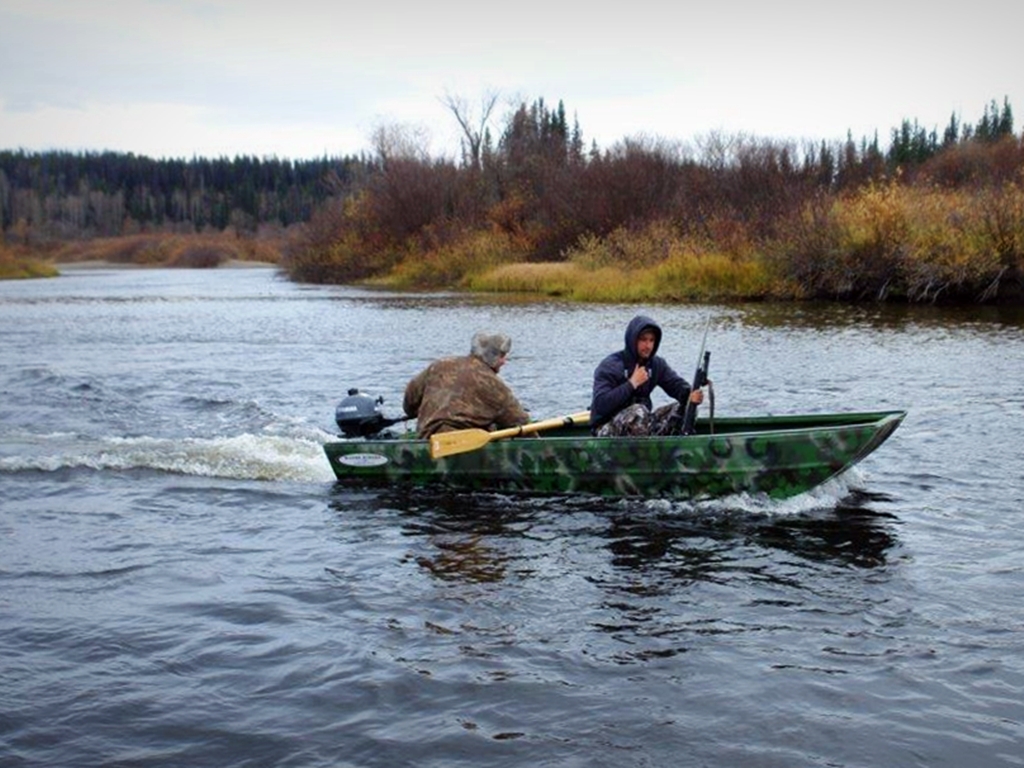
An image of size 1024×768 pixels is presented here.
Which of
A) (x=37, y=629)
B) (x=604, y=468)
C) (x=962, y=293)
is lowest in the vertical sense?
(x=37, y=629)

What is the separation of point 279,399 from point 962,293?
20397mm

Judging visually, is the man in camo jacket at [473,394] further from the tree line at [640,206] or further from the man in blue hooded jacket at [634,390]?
the tree line at [640,206]

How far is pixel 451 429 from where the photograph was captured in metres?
10.9

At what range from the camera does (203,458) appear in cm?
1241

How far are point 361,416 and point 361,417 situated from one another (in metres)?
0.01

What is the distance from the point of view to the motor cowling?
1176cm

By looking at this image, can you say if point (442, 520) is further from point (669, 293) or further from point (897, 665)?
point (669, 293)

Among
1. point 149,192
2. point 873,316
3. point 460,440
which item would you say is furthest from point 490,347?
point 149,192

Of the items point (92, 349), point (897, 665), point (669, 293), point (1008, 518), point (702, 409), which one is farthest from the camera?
point (669, 293)

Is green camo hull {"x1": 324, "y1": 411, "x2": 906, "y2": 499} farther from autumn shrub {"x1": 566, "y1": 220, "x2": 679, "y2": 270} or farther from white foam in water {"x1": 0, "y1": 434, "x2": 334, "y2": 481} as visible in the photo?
autumn shrub {"x1": 566, "y1": 220, "x2": 679, "y2": 270}

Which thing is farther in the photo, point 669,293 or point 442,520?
point 669,293

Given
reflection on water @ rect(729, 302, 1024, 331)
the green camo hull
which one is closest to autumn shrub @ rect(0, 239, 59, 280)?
reflection on water @ rect(729, 302, 1024, 331)

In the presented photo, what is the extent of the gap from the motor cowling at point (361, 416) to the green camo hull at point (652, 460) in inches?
23.5

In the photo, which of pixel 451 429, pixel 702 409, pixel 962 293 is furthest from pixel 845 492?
pixel 962 293
